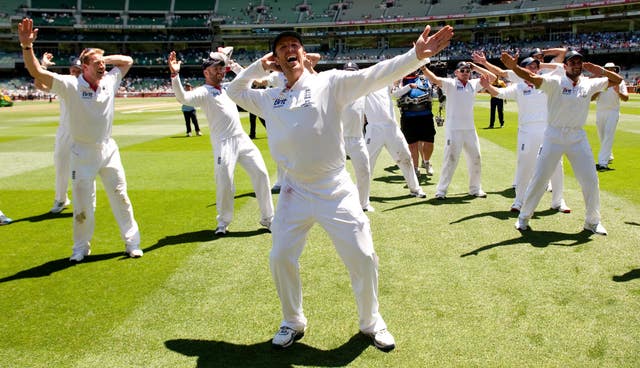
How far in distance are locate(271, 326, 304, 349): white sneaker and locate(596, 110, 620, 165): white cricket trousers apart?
10.5m

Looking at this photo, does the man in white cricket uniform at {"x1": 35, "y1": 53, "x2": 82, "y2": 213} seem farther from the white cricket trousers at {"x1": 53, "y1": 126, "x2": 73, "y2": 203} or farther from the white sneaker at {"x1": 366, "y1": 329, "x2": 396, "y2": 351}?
the white sneaker at {"x1": 366, "y1": 329, "x2": 396, "y2": 351}

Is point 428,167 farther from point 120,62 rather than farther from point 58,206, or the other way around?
point 58,206

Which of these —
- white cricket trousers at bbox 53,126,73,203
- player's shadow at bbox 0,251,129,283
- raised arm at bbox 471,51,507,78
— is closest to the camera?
player's shadow at bbox 0,251,129,283

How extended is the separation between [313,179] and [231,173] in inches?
144

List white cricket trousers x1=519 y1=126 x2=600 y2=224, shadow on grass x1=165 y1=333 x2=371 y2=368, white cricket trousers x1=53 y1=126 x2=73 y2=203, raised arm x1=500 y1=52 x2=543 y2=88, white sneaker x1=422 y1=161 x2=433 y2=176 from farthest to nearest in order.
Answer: white sneaker x1=422 y1=161 x2=433 y2=176, white cricket trousers x1=53 y1=126 x2=73 y2=203, white cricket trousers x1=519 y1=126 x2=600 y2=224, raised arm x1=500 y1=52 x2=543 y2=88, shadow on grass x1=165 y1=333 x2=371 y2=368

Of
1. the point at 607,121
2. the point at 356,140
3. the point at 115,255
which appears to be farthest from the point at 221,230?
the point at 607,121

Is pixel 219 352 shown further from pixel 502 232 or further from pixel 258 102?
pixel 502 232

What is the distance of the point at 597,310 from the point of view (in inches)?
190

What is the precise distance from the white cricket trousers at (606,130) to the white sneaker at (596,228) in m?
5.77

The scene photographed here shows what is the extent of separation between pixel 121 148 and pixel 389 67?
16.0 meters

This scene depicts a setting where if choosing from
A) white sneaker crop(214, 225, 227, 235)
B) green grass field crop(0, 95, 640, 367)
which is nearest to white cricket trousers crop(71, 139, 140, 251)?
green grass field crop(0, 95, 640, 367)

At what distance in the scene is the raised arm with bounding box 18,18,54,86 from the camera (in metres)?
5.60

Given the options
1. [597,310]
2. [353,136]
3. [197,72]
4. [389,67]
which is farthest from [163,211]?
[197,72]

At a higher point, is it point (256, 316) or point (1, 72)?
point (1, 72)
